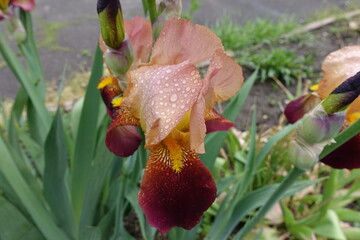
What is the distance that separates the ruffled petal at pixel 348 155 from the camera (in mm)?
741

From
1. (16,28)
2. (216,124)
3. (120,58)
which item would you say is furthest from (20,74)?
(216,124)

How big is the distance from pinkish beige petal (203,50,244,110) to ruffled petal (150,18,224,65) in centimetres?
3

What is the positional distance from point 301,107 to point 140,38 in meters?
0.44

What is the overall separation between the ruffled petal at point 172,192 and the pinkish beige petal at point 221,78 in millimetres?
136

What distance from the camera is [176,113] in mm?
584

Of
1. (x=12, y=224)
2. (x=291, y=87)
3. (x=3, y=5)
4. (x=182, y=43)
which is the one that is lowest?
(x=291, y=87)

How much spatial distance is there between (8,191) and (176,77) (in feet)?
2.56

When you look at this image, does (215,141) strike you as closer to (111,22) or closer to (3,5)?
(111,22)

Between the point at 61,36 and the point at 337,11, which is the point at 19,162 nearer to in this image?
the point at 61,36

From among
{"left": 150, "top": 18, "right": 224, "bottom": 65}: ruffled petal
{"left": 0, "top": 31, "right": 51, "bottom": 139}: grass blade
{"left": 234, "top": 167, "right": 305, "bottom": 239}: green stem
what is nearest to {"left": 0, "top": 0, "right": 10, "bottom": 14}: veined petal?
{"left": 0, "top": 31, "right": 51, "bottom": 139}: grass blade

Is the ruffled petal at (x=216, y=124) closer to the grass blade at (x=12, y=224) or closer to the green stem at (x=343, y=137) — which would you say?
the green stem at (x=343, y=137)

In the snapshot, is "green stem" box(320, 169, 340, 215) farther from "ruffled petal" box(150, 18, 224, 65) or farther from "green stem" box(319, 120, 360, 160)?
"ruffled petal" box(150, 18, 224, 65)

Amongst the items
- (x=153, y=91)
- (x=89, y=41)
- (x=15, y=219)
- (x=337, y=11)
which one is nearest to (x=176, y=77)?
(x=153, y=91)

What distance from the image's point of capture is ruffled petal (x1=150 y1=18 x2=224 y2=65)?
0.67 meters
